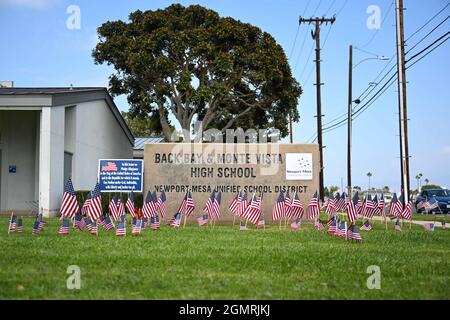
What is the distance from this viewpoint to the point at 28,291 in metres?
7.88

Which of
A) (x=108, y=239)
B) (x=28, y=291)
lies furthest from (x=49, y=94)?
(x=28, y=291)

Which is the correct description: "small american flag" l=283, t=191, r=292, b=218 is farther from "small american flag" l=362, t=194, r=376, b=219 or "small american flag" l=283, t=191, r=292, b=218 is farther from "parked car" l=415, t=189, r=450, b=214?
"parked car" l=415, t=189, r=450, b=214

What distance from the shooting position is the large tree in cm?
3775

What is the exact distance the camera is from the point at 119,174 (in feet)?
82.6

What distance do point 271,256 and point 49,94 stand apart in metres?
17.3

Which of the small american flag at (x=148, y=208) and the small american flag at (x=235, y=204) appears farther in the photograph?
the small american flag at (x=235, y=204)

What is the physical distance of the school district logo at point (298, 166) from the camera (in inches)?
926

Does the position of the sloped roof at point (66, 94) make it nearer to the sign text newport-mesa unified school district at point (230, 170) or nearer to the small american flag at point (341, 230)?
the sign text newport-mesa unified school district at point (230, 170)

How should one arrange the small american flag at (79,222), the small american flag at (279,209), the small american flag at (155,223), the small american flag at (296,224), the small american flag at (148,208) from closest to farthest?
the small american flag at (79,222)
the small american flag at (155,223)
the small american flag at (296,224)
the small american flag at (148,208)
the small american flag at (279,209)

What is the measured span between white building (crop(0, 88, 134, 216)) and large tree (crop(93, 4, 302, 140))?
446 cm

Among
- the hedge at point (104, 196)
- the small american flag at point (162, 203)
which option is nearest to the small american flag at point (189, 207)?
the small american flag at point (162, 203)

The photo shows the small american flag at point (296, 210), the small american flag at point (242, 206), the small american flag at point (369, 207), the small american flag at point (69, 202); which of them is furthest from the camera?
the small american flag at point (369, 207)

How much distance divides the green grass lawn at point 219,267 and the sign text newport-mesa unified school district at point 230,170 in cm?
777
